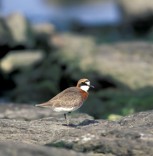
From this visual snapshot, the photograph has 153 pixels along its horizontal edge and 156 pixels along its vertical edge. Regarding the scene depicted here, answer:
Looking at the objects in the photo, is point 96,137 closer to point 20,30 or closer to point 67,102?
point 67,102

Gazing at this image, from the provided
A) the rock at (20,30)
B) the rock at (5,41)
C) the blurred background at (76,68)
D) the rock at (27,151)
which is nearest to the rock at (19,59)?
the blurred background at (76,68)

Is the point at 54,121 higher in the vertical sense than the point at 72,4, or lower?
higher

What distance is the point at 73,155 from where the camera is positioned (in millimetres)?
10391

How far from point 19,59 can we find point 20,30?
2849mm

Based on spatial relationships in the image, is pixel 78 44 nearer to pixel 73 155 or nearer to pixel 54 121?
pixel 54 121

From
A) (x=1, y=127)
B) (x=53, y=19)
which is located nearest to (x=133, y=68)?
(x=1, y=127)

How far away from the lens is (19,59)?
36406 mm

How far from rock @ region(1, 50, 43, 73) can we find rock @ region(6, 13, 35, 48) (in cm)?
55

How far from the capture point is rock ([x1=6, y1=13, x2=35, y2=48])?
37.5 metres

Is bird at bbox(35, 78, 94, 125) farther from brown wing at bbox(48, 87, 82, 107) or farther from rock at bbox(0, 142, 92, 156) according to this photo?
rock at bbox(0, 142, 92, 156)

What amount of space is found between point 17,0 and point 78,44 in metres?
47.8

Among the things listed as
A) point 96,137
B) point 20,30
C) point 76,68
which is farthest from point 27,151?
point 20,30

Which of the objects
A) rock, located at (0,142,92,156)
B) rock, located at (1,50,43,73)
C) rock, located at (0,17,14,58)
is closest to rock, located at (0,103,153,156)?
rock, located at (0,142,92,156)

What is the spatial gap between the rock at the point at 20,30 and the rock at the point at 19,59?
55cm
